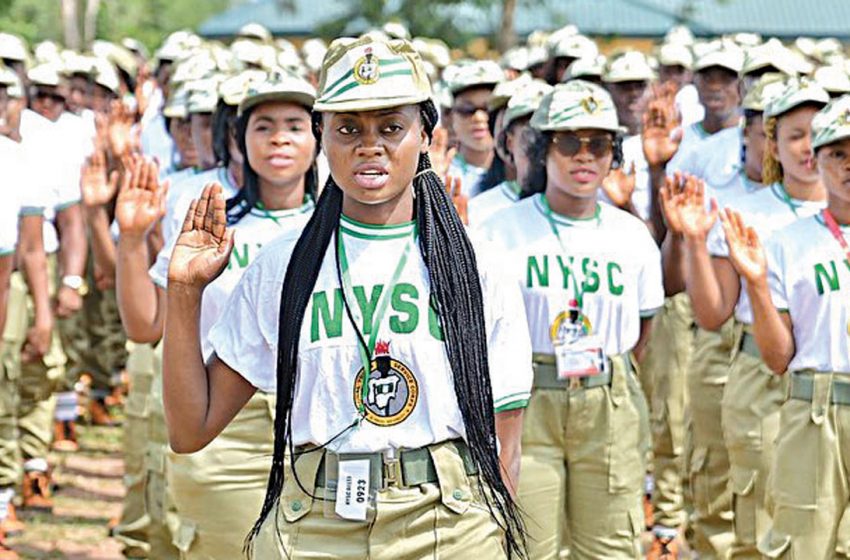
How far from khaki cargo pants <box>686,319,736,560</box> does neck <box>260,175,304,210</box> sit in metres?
2.96

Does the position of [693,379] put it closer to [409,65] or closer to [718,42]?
[718,42]

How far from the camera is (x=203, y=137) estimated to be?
9.32 m

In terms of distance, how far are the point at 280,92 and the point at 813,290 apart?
2.22m

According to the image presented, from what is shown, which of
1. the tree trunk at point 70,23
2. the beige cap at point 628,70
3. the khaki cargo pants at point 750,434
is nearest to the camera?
the khaki cargo pants at point 750,434

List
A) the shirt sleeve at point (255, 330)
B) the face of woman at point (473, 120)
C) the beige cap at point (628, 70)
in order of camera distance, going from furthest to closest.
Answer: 1. the beige cap at point (628, 70)
2. the face of woman at point (473, 120)
3. the shirt sleeve at point (255, 330)

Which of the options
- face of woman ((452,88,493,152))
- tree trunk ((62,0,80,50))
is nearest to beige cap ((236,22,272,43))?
face of woman ((452,88,493,152))

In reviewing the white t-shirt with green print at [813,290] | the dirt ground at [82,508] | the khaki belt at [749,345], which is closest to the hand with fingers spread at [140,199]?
the white t-shirt with green print at [813,290]

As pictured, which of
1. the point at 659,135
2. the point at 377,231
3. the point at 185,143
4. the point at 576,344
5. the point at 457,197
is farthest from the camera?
the point at 185,143

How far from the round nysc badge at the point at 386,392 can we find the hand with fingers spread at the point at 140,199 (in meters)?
1.94

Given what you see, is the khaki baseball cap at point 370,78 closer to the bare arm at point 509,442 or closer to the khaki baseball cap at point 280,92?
the bare arm at point 509,442

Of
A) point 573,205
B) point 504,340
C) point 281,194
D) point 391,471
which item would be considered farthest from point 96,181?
point 391,471

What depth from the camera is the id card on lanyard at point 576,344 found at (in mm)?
7219

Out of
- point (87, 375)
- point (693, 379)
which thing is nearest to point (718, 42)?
point (693, 379)

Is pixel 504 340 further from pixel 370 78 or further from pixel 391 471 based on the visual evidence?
pixel 370 78
